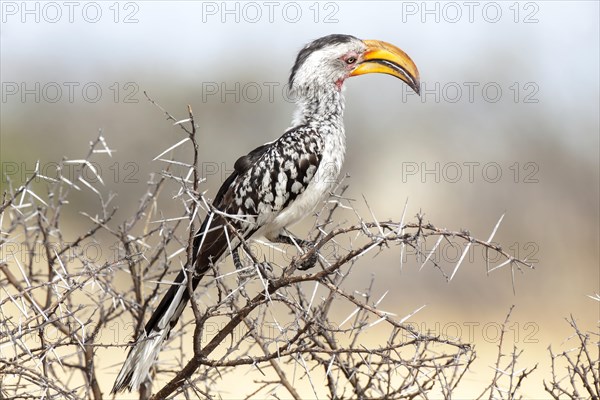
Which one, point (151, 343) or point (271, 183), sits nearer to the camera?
point (151, 343)

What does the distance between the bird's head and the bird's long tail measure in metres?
0.94

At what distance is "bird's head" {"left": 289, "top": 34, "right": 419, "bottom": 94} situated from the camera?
181 inches

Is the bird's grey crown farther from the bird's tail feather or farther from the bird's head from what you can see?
the bird's tail feather

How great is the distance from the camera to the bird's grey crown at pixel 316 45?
15.4 ft

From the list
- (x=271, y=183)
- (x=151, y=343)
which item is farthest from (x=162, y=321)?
(x=271, y=183)

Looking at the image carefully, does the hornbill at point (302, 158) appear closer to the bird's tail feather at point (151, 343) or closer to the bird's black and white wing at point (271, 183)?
Answer: the bird's black and white wing at point (271, 183)

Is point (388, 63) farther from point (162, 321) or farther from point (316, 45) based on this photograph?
point (162, 321)

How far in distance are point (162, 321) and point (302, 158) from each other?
1.02 meters

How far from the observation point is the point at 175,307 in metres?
3.71

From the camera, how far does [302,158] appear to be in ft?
14.0

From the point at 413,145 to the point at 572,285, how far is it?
3572 mm

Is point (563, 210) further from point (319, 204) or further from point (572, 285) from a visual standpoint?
point (319, 204)

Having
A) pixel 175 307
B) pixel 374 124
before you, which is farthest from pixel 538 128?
pixel 175 307

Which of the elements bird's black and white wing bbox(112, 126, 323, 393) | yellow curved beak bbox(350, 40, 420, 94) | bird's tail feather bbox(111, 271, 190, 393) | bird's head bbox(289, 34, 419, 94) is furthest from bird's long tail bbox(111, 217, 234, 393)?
yellow curved beak bbox(350, 40, 420, 94)
